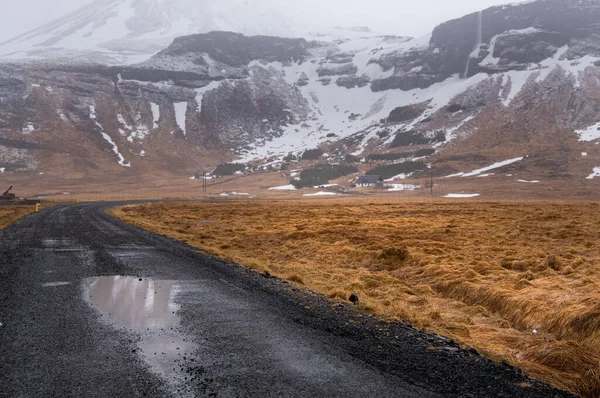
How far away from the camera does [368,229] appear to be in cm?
2741

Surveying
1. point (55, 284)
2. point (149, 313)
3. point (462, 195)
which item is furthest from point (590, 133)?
point (55, 284)

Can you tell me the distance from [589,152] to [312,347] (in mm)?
174085

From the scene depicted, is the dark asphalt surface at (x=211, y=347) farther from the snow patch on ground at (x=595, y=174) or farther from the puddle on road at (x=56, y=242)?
the snow patch on ground at (x=595, y=174)

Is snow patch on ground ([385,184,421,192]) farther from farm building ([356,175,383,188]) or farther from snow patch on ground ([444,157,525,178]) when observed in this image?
snow patch on ground ([444,157,525,178])

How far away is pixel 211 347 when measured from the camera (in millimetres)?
6656

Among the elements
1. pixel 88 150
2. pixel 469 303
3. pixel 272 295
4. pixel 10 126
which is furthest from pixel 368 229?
pixel 10 126

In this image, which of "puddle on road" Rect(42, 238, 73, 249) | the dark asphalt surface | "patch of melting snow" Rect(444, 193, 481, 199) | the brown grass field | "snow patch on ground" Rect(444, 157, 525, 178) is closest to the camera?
the dark asphalt surface

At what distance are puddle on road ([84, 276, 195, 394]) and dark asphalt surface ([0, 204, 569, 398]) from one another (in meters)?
0.03

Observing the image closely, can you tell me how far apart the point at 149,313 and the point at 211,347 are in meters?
2.67

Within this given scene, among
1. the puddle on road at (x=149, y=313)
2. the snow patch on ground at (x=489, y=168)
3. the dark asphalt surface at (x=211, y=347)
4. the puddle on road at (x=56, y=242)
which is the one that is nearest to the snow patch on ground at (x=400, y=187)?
the snow patch on ground at (x=489, y=168)

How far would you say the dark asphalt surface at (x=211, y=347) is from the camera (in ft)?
17.3

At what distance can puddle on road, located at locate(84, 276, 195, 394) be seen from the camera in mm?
6137

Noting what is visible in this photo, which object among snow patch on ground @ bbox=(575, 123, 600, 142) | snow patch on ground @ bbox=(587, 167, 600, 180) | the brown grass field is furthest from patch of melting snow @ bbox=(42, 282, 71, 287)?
snow patch on ground @ bbox=(575, 123, 600, 142)

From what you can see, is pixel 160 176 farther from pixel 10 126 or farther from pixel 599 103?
pixel 599 103
